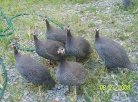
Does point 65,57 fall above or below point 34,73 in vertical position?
above

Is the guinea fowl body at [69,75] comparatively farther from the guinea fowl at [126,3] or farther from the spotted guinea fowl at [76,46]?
the guinea fowl at [126,3]

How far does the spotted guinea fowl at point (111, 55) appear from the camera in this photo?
5.80 meters

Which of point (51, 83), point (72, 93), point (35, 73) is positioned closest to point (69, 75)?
point (72, 93)

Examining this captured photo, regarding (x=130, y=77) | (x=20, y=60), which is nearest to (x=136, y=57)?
(x=130, y=77)

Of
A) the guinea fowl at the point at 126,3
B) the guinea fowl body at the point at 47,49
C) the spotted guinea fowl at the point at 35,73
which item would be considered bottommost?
the spotted guinea fowl at the point at 35,73

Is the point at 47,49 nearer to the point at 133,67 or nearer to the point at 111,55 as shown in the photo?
the point at 111,55

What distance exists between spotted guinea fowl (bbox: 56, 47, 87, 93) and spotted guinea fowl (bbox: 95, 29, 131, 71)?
52cm

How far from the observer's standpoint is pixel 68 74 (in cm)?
545

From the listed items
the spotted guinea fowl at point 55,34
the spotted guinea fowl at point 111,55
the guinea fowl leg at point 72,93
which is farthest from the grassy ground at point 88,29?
the spotted guinea fowl at point 55,34

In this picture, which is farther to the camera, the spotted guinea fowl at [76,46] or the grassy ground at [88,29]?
the spotted guinea fowl at [76,46]

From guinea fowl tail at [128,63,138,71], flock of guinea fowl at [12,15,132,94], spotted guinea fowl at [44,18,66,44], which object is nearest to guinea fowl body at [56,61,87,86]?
flock of guinea fowl at [12,15,132,94]

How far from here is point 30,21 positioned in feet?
26.4

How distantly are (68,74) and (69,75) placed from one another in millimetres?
19

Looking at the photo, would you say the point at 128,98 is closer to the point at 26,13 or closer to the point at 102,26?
the point at 102,26
